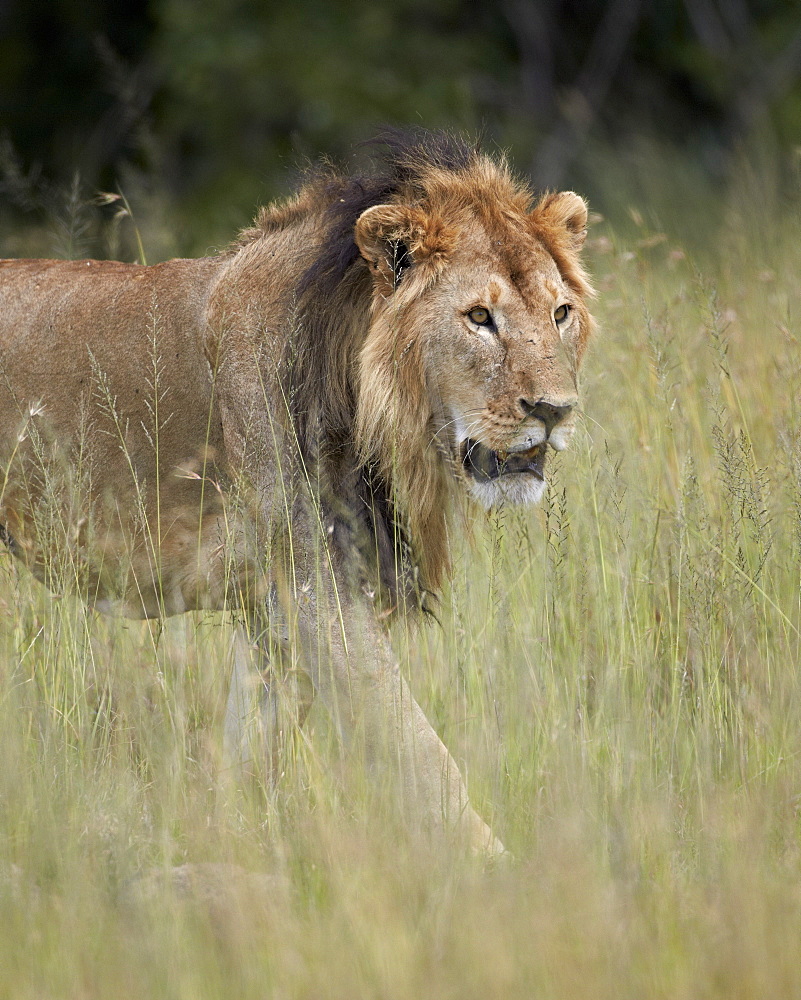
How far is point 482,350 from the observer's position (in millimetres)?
3359

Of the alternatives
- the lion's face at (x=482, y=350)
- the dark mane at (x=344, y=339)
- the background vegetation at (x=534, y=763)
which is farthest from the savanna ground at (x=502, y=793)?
the dark mane at (x=344, y=339)

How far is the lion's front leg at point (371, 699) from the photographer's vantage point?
10.5 ft

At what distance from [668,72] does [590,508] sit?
44.0ft

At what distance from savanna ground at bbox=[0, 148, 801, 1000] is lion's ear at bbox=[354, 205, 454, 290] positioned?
684 millimetres

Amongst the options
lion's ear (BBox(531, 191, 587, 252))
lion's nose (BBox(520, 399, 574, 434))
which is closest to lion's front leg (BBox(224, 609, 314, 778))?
lion's nose (BBox(520, 399, 574, 434))

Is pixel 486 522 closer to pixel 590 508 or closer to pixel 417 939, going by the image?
pixel 590 508

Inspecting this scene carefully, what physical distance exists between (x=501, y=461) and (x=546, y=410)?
0.19 metres

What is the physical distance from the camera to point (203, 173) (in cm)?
1466

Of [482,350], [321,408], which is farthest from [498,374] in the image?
[321,408]

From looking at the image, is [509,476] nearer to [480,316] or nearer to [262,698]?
[480,316]

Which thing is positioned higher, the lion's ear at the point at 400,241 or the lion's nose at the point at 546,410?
the lion's ear at the point at 400,241

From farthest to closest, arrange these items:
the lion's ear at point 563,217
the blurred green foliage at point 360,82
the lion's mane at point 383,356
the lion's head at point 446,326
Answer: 1. the blurred green foliage at point 360,82
2. the lion's ear at point 563,217
3. the lion's mane at point 383,356
4. the lion's head at point 446,326

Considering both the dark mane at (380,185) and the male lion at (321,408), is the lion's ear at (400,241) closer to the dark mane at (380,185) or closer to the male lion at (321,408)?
the male lion at (321,408)

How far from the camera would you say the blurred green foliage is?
1344 cm
